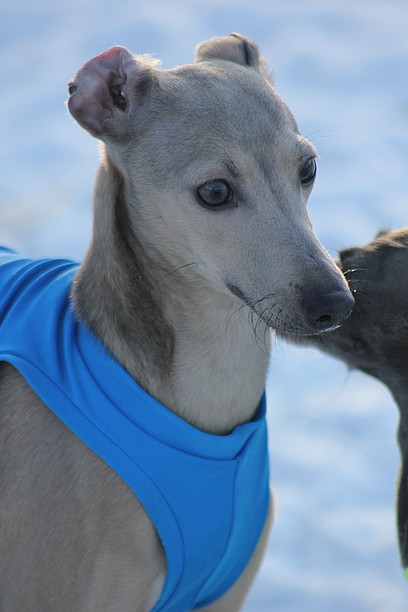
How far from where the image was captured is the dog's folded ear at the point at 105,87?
2.22 metres

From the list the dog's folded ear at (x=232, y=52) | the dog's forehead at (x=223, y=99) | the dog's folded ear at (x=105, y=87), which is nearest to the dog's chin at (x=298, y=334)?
the dog's forehead at (x=223, y=99)

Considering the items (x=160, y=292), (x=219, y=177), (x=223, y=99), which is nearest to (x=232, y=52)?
(x=223, y=99)

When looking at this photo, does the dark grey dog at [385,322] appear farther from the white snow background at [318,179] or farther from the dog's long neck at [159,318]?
the dog's long neck at [159,318]

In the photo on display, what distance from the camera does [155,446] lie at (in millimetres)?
2180

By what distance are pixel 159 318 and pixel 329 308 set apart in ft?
1.26

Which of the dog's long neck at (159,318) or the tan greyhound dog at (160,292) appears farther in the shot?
the dog's long neck at (159,318)

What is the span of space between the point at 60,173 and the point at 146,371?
3.35m

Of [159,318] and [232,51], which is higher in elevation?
[232,51]

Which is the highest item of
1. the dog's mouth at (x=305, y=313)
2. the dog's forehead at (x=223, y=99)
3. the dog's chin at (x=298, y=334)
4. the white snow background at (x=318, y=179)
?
the dog's forehead at (x=223, y=99)

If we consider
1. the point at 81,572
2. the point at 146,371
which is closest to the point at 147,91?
the point at 146,371

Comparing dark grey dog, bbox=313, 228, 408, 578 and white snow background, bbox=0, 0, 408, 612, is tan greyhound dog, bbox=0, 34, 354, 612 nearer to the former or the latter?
dark grey dog, bbox=313, 228, 408, 578

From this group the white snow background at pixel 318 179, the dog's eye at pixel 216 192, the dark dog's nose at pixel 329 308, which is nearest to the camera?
the dark dog's nose at pixel 329 308

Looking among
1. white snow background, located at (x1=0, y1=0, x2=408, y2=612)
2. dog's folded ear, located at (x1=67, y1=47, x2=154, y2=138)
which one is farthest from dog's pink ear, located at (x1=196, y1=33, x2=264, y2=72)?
white snow background, located at (x1=0, y1=0, x2=408, y2=612)

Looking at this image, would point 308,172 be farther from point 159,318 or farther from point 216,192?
point 159,318
